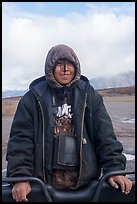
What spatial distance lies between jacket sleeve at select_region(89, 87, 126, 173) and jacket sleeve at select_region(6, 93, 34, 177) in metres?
0.47

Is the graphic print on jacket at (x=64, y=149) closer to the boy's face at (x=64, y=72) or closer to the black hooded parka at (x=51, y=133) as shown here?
the black hooded parka at (x=51, y=133)

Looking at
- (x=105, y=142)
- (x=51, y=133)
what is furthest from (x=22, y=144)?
(x=105, y=142)

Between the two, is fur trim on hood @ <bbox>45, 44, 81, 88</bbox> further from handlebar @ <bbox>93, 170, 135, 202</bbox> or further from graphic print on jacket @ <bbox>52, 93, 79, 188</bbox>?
handlebar @ <bbox>93, 170, 135, 202</bbox>

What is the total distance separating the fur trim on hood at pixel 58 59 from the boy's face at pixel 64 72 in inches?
1.1

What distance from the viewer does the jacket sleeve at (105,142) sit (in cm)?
314

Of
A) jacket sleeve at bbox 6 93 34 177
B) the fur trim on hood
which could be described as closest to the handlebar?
jacket sleeve at bbox 6 93 34 177

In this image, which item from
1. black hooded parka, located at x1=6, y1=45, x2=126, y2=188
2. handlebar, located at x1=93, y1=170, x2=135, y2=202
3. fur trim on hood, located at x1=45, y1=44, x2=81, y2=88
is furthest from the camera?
fur trim on hood, located at x1=45, y1=44, x2=81, y2=88

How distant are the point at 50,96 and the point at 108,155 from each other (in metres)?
0.59

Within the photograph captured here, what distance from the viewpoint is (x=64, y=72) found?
3.25 m

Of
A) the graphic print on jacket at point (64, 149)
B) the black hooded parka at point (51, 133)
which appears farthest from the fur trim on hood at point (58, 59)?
the graphic print on jacket at point (64, 149)

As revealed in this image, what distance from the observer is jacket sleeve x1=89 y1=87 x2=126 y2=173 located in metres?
3.14

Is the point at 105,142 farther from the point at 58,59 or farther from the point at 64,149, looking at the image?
the point at 58,59

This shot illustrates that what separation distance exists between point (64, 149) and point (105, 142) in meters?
0.31

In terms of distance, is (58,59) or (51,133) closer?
(51,133)
